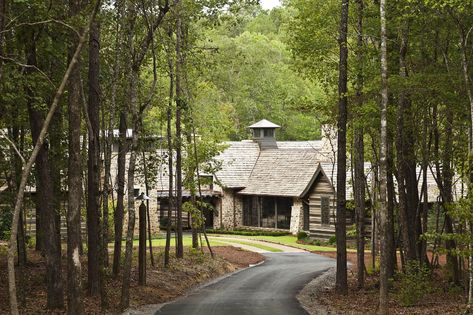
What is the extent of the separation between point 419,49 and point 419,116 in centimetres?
256

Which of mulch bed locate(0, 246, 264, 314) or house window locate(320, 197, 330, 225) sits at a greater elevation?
house window locate(320, 197, 330, 225)

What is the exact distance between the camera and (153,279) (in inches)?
985

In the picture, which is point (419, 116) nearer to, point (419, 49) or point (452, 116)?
point (452, 116)

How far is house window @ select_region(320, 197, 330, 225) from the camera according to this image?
146 ft

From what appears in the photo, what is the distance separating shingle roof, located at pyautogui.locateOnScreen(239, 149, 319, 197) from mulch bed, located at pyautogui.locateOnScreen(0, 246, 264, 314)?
12575mm

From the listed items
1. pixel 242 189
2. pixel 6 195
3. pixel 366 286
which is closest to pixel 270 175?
pixel 242 189

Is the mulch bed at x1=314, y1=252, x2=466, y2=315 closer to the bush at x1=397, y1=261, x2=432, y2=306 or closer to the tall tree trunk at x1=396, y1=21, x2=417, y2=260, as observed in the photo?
the bush at x1=397, y1=261, x2=432, y2=306

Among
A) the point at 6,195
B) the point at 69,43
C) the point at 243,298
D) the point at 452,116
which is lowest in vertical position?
the point at 243,298

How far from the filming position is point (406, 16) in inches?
654

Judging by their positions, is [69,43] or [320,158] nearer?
[69,43]

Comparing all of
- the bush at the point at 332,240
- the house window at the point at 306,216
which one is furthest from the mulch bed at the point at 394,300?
the house window at the point at 306,216

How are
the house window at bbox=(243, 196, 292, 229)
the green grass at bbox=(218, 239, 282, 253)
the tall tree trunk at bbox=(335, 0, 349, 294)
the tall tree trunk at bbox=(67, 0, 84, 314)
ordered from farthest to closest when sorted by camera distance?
the house window at bbox=(243, 196, 292, 229) < the green grass at bbox=(218, 239, 282, 253) < the tall tree trunk at bbox=(335, 0, 349, 294) < the tall tree trunk at bbox=(67, 0, 84, 314)

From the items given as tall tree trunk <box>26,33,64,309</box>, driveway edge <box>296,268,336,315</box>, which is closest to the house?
driveway edge <box>296,268,336,315</box>

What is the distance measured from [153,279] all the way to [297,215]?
77.0ft
